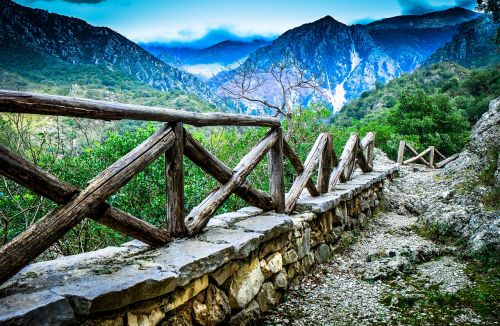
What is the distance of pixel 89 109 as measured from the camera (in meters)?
2.28

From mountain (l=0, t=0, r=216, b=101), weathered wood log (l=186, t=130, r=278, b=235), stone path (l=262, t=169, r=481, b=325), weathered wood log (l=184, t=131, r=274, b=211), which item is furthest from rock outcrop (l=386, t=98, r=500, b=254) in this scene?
mountain (l=0, t=0, r=216, b=101)

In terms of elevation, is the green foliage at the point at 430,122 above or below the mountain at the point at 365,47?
below

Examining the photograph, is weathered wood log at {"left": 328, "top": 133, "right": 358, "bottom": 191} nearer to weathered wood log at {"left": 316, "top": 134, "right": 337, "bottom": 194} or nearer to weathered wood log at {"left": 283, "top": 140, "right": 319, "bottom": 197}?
weathered wood log at {"left": 316, "top": 134, "right": 337, "bottom": 194}

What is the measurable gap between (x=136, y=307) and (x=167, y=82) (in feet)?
221

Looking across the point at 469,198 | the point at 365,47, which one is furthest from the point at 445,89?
the point at 365,47

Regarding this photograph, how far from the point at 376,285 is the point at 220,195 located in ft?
7.34

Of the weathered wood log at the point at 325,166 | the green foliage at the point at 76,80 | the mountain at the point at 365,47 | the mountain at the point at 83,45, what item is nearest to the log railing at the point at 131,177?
the weathered wood log at the point at 325,166

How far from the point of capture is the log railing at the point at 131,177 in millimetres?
1920

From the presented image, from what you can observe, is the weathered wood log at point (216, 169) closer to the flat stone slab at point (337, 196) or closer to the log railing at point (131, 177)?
the log railing at point (131, 177)

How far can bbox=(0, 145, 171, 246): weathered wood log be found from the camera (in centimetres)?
187

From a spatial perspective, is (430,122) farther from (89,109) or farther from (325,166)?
(89,109)

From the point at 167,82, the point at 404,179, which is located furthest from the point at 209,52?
the point at 404,179

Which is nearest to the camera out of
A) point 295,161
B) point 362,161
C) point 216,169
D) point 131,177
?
point 131,177

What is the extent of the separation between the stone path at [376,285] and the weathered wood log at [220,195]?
1132 mm
